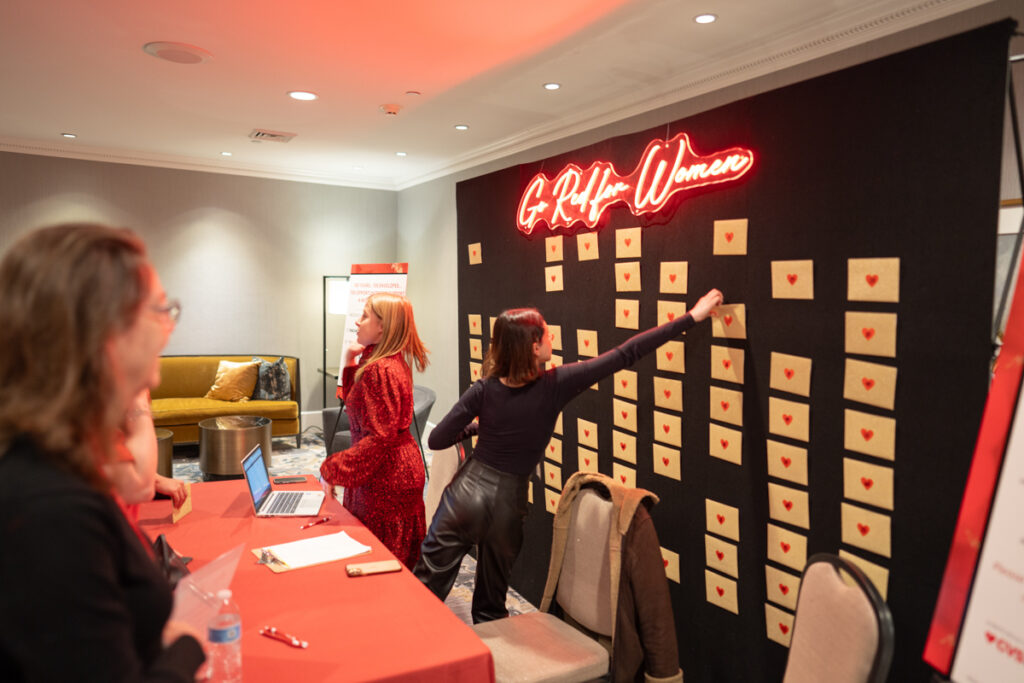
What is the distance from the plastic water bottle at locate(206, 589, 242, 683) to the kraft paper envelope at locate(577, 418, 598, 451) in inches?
74.6

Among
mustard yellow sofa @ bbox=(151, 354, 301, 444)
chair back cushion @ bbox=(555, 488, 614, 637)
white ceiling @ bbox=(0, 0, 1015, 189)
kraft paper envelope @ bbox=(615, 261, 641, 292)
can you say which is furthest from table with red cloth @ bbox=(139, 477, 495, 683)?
mustard yellow sofa @ bbox=(151, 354, 301, 444)

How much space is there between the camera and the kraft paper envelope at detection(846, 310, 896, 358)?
1.93 m

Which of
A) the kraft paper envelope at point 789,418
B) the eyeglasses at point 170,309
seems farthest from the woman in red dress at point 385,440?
the eyeglasses at point 170,309

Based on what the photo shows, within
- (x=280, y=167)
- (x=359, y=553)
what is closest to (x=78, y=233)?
(x=359, y=553)

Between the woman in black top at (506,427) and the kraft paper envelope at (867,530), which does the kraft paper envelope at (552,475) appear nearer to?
the woman in black top at (506,427)

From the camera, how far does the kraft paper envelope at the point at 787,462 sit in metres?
2.18

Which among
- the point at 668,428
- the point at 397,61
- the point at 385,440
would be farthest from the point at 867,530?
the point at 397,61

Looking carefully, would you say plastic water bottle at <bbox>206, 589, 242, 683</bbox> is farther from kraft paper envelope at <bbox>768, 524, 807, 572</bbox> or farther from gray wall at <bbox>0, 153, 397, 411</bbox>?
gray wall at <bbox>0, 153, 397, 411</bbox>

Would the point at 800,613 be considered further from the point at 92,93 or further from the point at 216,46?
the point at 92,93

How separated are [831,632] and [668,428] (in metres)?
1.22

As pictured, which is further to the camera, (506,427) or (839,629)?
(506,427)

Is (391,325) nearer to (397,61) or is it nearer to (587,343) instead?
(587,343)

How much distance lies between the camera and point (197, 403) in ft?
20.7

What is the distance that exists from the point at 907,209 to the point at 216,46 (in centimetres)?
324
